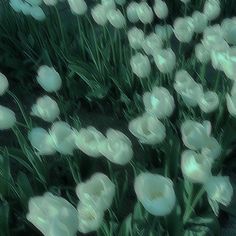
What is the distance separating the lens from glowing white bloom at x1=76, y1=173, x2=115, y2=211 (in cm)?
78

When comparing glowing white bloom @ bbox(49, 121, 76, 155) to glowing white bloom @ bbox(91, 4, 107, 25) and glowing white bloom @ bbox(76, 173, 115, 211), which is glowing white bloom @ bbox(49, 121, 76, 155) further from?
glowing white bloom @ bbox(91, 4, 107, 25)

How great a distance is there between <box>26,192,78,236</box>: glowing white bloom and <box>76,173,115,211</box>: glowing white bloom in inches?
2.6

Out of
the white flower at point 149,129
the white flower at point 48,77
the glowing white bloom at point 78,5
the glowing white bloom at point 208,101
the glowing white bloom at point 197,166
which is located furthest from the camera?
the glowing white bloom at point 78,5

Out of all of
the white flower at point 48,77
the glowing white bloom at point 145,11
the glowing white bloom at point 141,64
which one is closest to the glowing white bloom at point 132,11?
the glowing white bloom at point 145,11

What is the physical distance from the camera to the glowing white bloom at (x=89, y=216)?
2.57 feet

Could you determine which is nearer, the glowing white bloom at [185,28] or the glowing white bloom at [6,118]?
the glowing white bloom at [6,118]

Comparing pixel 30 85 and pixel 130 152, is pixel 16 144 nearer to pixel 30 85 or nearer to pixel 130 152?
pixel 30 85

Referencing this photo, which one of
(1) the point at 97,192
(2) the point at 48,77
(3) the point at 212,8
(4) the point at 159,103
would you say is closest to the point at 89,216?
(1) the point at 97,192

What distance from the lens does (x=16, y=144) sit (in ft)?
4.34

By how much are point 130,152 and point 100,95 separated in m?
0.56

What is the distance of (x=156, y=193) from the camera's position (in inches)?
30.9

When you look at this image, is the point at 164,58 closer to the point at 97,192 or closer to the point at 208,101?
the point at 208,101

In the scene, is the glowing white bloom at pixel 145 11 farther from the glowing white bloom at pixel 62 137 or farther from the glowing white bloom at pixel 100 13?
the glowing white bloom at pixel 62 137

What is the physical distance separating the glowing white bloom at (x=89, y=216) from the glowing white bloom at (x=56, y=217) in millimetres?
67
